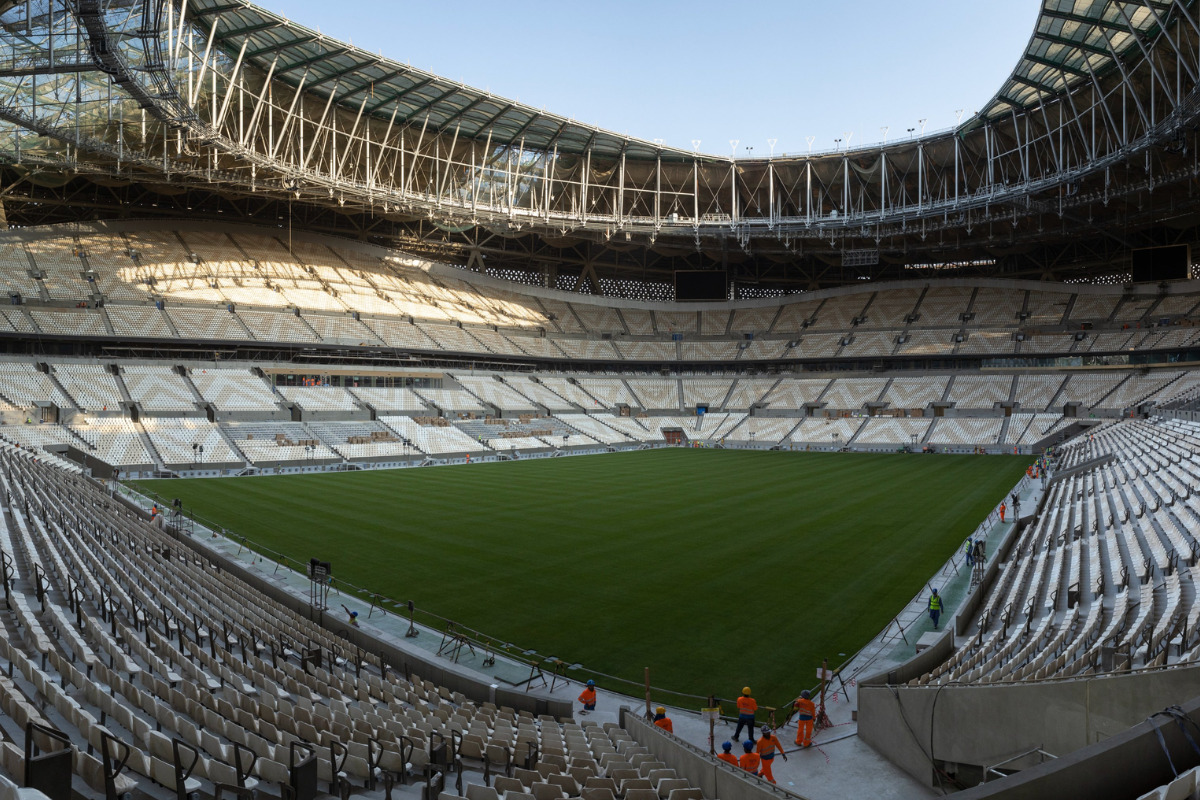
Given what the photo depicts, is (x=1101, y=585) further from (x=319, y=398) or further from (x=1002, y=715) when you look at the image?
(x=319, y=398)

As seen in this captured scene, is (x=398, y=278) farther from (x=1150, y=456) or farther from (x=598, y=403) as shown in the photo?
(x=1150, y=456)

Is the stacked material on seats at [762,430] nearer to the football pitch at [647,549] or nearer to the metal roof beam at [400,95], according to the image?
the football pitch at [647,549]

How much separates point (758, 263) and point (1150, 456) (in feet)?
180

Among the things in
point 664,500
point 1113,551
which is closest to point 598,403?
point 664,500

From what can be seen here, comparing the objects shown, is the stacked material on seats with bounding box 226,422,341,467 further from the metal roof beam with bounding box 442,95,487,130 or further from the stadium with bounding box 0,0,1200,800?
the metal roof beam with bounding box 442,95,487,130

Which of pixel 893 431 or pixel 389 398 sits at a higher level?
pixel 389 398

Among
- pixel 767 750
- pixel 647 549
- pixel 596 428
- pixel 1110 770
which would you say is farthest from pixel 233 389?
pixel 1110 770

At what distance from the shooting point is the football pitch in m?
13.8

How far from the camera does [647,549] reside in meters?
21.1

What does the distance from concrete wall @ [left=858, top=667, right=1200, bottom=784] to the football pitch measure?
235cm

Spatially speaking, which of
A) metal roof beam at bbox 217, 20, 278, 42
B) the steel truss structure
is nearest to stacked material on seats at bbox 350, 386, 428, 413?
the steel truss structure

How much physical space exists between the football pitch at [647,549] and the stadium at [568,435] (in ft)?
0.66

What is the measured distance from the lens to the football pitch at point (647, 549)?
45.2 ft

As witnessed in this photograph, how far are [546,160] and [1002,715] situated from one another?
5488 cm
